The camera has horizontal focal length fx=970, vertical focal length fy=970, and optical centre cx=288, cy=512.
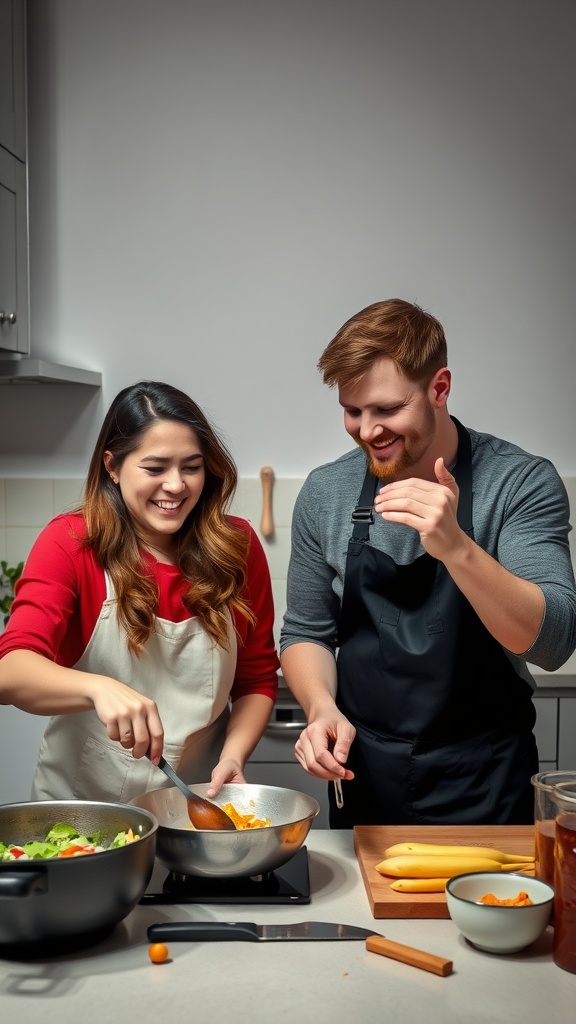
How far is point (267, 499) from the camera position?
116 inches

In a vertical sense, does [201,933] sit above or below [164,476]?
below

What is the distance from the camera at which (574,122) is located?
115 inches

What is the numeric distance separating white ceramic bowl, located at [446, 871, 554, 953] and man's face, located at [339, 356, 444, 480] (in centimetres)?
72

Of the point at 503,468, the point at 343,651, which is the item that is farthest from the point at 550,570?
the point at 343,651

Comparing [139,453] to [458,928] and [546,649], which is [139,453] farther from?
[458,928]

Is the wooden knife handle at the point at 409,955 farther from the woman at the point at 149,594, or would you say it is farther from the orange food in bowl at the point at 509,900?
the woman at the point at 149,594

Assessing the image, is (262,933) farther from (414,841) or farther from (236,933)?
(414,841)

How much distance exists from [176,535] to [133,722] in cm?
59

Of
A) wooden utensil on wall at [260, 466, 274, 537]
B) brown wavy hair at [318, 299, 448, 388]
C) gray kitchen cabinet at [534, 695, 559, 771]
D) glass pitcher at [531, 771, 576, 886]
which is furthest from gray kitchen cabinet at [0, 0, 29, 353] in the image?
glass pitcher at [531, 771, 576, 886]

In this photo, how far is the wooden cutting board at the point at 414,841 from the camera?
119 cm

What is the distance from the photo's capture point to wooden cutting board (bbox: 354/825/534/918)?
3.92ft

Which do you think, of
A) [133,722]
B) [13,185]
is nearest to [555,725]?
[133,722]

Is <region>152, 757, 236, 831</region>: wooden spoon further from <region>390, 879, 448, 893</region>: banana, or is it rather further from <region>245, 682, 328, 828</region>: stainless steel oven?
<region>245, 682, 328, 828</region>: stainless steel oven

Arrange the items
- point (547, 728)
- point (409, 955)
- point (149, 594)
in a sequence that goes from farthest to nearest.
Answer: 1. point (547, 728)
2. point (149, 594)
3. point (409, 955)
